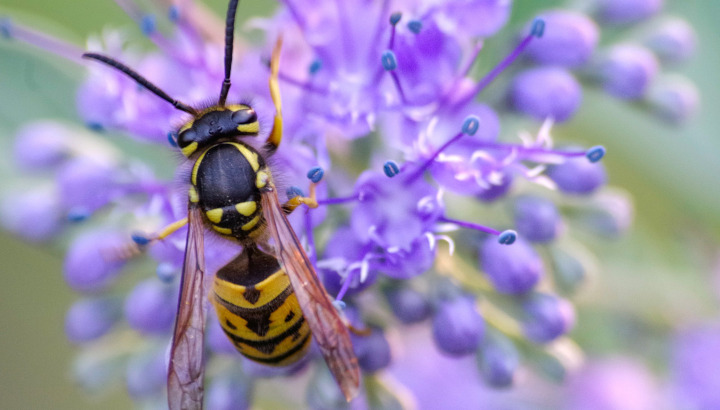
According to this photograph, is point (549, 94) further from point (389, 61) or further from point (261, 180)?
point (261, 180)

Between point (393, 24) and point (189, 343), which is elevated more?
→ point (393, 24)

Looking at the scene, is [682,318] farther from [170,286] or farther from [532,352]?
[170,286]

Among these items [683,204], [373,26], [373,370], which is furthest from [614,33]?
[373,370]

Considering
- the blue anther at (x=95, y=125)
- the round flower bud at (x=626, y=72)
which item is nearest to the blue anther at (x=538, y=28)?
the round flower bud at (x=626, y=72)

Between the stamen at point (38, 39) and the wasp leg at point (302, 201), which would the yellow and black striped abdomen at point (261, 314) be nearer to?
the wasp leg at point (302, 201)

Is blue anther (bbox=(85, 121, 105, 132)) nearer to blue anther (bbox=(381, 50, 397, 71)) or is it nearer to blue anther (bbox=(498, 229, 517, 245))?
blue anther (bbox=(381, 50, 397, 71))

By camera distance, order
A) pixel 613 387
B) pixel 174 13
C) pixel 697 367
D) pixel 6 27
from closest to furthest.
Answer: pixel 174 13
pixel 6 27
pixel 697 367
pixel 613 387

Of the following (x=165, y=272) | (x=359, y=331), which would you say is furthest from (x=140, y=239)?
(x=359, y=331)
